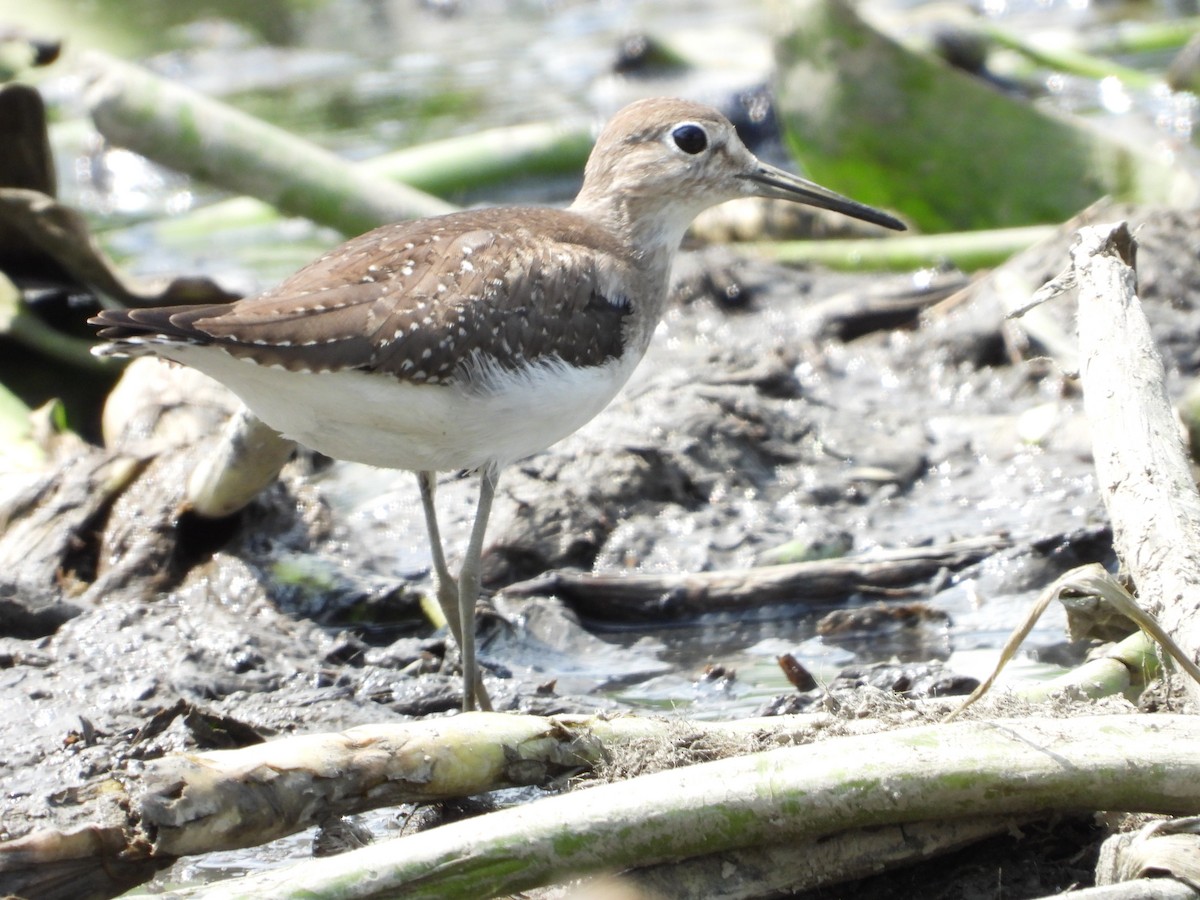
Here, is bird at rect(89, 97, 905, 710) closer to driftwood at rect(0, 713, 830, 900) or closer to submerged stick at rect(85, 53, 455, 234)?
driftwood at rect(0, 713, 830, 900)

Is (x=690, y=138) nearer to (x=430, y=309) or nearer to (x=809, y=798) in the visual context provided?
(x=430, y=309)

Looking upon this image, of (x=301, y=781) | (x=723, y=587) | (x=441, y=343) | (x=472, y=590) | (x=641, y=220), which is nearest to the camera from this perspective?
(x=301, y=781)

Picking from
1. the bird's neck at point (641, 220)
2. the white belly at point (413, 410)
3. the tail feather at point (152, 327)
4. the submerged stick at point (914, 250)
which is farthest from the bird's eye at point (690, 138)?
the submerged stick at point (914, 250)

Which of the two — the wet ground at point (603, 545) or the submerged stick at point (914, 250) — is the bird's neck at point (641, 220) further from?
the submerged stick at point (914, 250)

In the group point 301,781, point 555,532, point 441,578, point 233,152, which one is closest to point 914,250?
point 555,532

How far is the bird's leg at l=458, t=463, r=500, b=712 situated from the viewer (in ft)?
14.6

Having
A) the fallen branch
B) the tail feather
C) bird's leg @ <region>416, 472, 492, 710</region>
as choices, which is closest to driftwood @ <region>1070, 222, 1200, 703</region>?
the fallen branch

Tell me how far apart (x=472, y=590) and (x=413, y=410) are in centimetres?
70

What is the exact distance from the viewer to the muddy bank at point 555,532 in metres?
4.54

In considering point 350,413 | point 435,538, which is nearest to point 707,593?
point 435,538

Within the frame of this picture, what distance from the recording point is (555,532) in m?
5.67

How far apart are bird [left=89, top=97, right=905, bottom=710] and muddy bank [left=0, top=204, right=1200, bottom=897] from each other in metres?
0.51

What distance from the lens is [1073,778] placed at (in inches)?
118

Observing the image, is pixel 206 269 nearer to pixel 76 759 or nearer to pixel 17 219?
pixel 17 219
